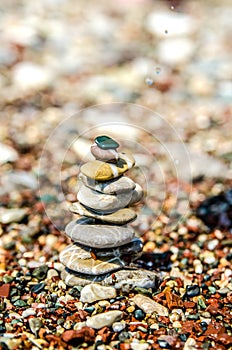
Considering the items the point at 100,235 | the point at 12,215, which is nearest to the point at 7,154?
the point at 12,215

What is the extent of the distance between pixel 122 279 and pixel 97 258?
0.20m

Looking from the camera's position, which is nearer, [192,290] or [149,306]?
[149,306]

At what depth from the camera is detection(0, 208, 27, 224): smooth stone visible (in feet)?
14.9

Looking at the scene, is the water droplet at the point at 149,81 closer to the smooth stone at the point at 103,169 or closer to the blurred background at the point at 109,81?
the blurred background at the point at 109,81

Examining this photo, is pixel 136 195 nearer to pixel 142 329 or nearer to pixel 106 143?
pixel 106 143

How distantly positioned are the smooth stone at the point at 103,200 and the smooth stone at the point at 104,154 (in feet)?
0.73

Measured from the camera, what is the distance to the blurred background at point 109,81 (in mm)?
5320

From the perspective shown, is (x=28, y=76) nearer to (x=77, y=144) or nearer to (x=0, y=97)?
(x=0, y=97)

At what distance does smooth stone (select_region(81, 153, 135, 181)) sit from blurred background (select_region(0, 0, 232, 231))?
0.85m

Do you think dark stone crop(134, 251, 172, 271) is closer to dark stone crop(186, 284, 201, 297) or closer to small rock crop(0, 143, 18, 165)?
dark stone crop(186, 284, 201, 297)

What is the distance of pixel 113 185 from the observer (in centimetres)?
348

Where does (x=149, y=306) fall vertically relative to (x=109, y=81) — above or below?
above

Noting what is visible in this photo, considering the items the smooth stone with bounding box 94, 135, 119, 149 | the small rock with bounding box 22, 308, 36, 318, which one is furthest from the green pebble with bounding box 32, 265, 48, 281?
the smooth stone with bounding box 94, 135, 119, 149

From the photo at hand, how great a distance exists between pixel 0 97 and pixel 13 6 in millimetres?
2855
